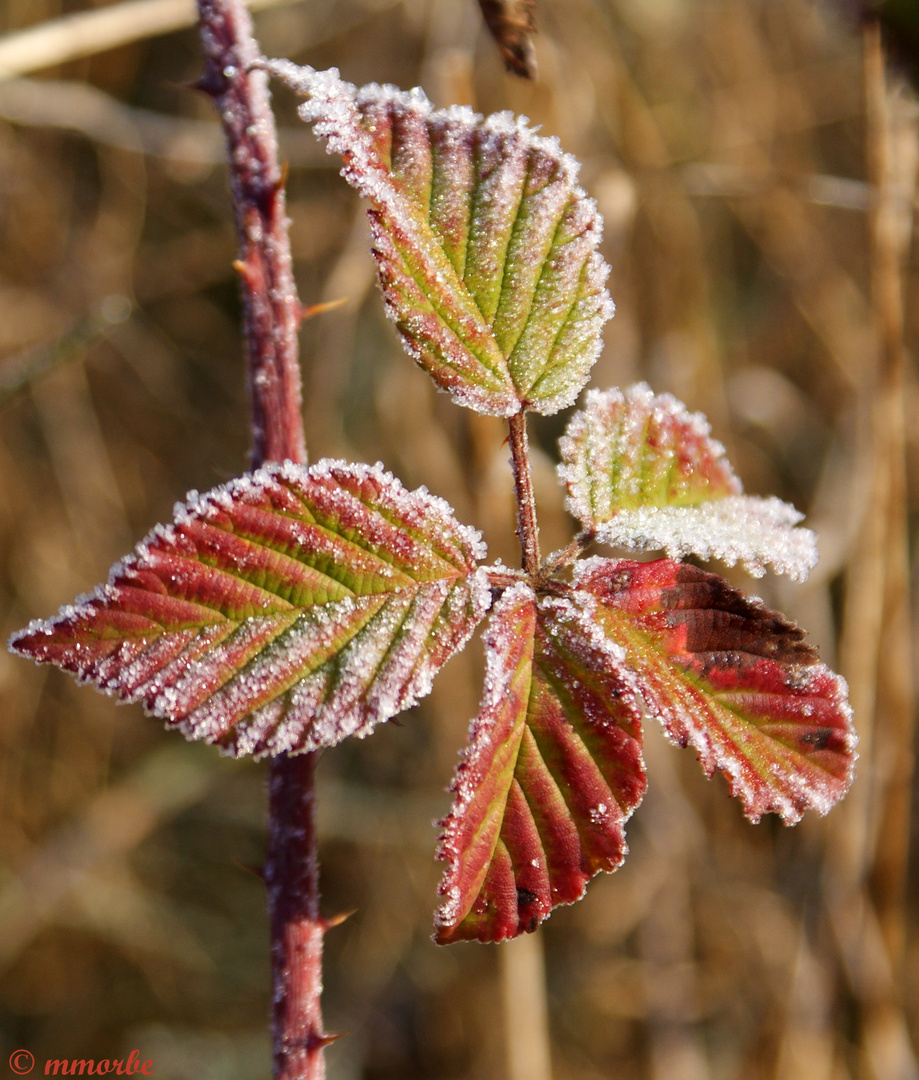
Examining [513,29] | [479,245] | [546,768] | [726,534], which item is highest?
[513,29]

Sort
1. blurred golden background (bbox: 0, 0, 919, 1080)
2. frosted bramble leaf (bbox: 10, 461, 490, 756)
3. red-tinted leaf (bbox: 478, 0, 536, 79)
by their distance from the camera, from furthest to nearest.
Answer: blurred golden background (bbox: 0, 0, 919, 1080)
red-tinted leaf (bbox: 478, 0, 536, 79)
frosted bramble leaf (bbox: 10, 461, 490, 756)

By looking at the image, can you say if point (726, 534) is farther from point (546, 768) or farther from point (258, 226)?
point (258, 226)

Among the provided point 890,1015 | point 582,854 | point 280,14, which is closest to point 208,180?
point 280,14

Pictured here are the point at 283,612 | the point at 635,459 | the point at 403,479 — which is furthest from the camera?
the point at 403,479

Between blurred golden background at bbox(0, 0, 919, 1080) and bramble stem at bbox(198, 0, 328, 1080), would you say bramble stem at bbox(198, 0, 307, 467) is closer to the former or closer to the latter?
bramble stem at bbox(198, 0, 328, 1080)

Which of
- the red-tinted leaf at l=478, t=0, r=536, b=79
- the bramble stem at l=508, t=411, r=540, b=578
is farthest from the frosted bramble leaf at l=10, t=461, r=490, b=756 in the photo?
the red-tinted leaf at l=478, t=0, r=536, b=79

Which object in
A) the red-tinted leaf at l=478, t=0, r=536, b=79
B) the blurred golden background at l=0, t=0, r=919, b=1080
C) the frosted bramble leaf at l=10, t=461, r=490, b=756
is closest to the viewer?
the frosted bramble leaf at l=10, t=461, r=490, b=756

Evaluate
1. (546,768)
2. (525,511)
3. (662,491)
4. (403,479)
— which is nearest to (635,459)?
(662,491)
